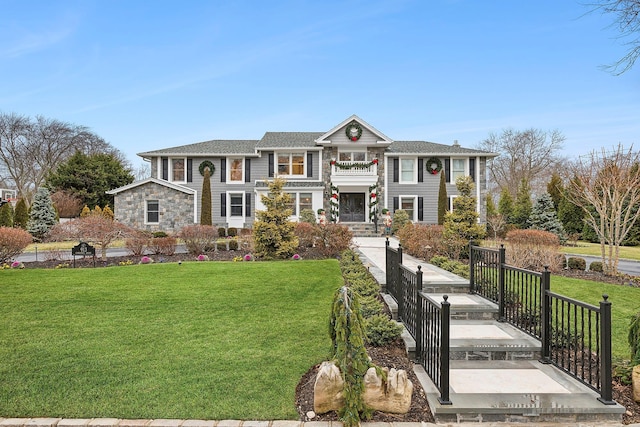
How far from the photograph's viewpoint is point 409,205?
2358cm

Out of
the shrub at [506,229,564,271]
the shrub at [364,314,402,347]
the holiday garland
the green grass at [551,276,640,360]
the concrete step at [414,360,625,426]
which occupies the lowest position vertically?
the concrete step at [414,360,625,426]

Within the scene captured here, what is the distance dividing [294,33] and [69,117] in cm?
3281

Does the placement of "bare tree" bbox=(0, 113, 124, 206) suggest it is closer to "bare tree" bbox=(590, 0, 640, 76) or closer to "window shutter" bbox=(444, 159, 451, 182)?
"window shutter" bbox=(444, 159, 451, 182)

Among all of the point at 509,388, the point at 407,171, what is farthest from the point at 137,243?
the point at 407,171

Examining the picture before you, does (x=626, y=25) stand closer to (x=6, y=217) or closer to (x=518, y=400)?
(x=518, y=400)

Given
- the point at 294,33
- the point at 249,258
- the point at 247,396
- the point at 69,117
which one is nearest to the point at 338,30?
the point at 294,33

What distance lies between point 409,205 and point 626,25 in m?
18.2

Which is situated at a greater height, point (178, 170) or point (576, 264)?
point (178, 170)

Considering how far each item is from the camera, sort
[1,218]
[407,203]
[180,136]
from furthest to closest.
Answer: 1. [180,136]
2. [407,203]
3. [1,218]

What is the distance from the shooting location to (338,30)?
41.1 ft

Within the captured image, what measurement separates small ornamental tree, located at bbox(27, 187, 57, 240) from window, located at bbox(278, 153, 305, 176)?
14.1m

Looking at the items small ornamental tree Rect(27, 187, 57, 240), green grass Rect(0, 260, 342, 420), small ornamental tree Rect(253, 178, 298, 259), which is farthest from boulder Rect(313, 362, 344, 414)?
small ornamental tree Rect(27, 187, 57, 240)

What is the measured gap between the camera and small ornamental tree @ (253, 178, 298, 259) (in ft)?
37.3

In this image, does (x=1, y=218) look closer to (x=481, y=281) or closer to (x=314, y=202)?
(x=314, y=202)
